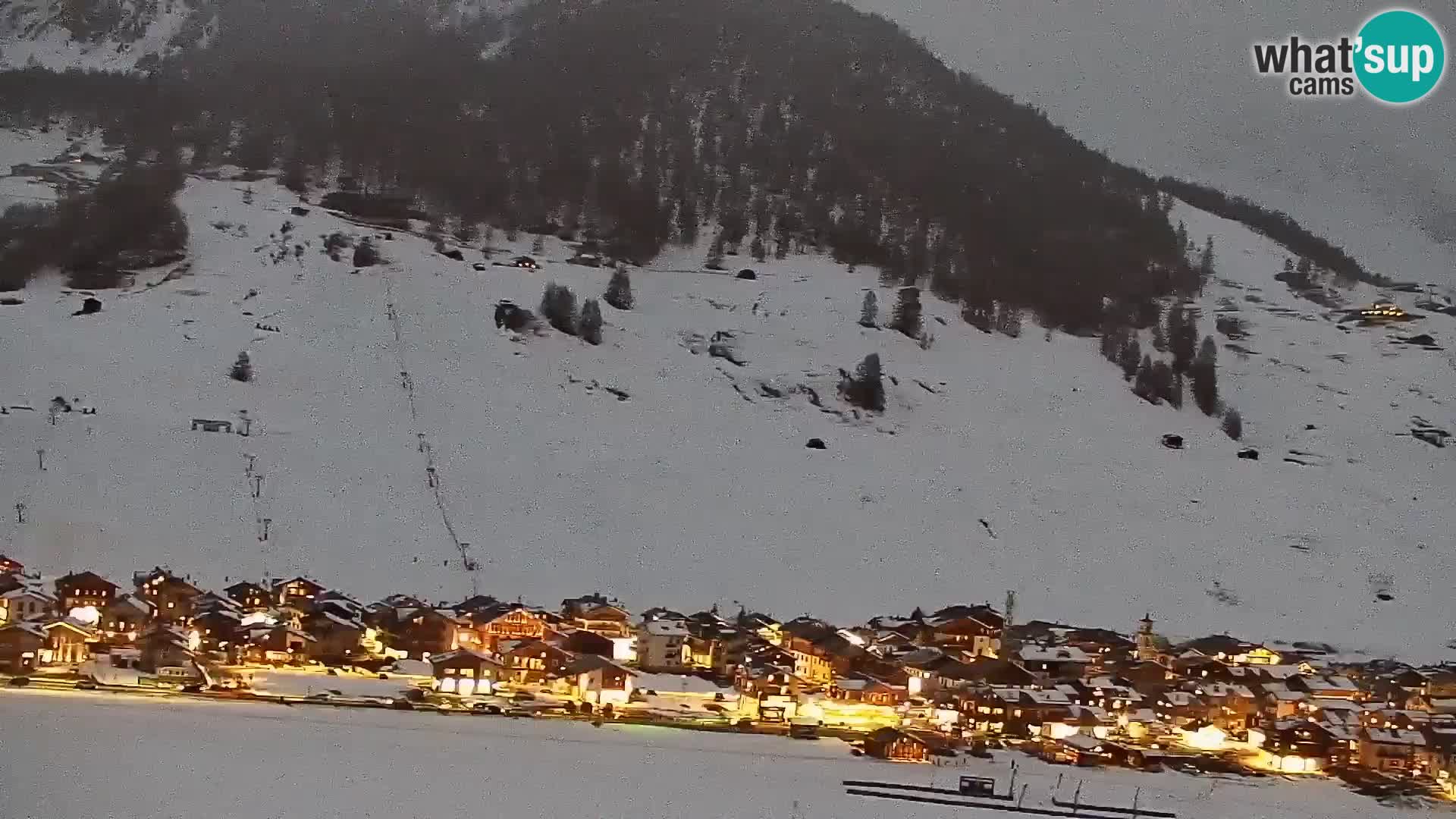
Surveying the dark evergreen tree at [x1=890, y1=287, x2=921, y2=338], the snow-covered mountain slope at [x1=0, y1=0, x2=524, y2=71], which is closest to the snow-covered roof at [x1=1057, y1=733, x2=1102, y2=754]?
the dark evergreen tree at [x1=890, y1=287, x2=921, y2=338]

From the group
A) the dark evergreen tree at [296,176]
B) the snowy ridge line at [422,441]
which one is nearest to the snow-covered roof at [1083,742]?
the snowy ridge line at [422,441]

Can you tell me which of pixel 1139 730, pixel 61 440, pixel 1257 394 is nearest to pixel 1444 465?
pixel 1257 394

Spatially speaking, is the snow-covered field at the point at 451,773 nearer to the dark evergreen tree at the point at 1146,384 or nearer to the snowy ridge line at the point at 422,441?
the snowy ridge line at the point at 422,441

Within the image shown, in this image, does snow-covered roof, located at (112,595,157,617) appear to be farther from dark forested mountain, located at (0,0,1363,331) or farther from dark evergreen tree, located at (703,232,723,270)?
dark forested mountain, located at (0,0,1363,331)

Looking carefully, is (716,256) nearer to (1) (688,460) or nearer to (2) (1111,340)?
(2) (1111,340)

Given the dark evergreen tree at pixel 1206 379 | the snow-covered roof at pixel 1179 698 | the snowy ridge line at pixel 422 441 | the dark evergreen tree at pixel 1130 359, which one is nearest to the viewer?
the snow-covered roof at pixel 1179 698

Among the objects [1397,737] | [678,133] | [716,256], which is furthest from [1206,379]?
[678,133]
